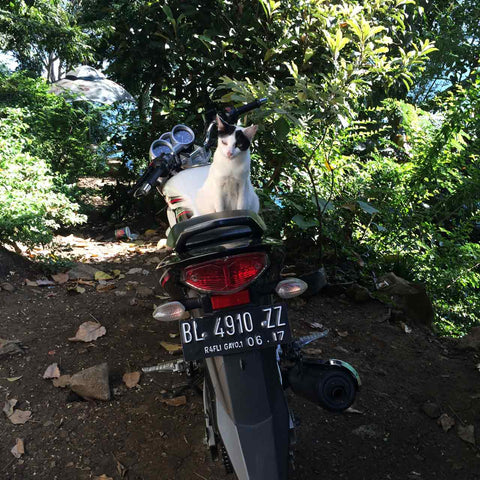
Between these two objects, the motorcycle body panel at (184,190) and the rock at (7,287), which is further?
the rock at (7,287)

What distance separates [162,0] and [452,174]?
3.19 m

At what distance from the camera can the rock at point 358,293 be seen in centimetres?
368

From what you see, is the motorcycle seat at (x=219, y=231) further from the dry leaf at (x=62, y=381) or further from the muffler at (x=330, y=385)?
the dry leaf at (x=62, y=381)

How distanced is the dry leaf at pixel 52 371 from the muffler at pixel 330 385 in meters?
1.56

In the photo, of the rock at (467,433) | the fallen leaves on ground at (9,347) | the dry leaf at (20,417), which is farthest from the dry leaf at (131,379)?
the rock at (467,433)

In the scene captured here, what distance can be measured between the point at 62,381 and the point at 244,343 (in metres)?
1.46

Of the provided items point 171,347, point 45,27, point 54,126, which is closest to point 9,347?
point 171,347

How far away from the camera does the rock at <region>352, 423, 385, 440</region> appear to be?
233cm

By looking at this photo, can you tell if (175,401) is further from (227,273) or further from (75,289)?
(75,289)

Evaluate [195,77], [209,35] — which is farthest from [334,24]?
[195,77]

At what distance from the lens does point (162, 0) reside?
4551mm

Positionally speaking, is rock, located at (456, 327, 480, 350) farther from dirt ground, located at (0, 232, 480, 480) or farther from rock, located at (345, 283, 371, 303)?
rock, located at (345, 283, 371, 303)

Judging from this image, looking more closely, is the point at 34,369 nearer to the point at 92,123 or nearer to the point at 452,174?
the point at 452,174

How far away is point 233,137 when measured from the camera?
1.97 m
